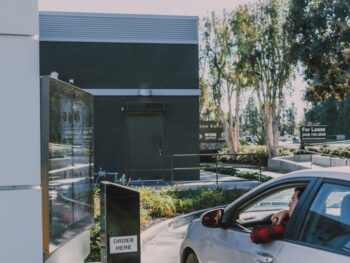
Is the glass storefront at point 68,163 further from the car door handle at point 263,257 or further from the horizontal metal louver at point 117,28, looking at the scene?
the horizontal metal louver at point 117,28

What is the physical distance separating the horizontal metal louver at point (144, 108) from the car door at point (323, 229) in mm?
17756

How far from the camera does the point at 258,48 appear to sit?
101 ft

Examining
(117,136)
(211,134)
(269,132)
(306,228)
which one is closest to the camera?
(306,228)

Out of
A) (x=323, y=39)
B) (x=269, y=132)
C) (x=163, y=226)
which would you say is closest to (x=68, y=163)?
(x=163, y=226)

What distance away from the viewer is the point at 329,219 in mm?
3832

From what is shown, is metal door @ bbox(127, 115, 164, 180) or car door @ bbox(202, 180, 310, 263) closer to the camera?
car door @ bbox(202, 180, 310, 263)

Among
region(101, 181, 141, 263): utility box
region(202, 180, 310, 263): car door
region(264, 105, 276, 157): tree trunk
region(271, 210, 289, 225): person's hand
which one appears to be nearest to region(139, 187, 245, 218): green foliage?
region(202, 180, 310, 263): car door

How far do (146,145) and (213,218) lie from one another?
16.6 meters

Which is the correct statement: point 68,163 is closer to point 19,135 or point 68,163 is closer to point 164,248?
point 19,135

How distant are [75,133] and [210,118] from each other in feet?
123

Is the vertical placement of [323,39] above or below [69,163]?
above

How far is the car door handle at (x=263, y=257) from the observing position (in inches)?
161

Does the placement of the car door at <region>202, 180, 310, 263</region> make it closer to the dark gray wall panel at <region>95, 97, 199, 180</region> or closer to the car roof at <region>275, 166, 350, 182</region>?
the car roof at <region>275, 166, 350, 182</region>

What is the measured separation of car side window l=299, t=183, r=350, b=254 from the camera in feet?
12.1
